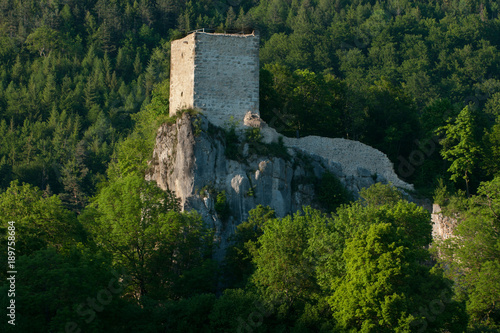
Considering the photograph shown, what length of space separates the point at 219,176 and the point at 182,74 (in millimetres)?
5963

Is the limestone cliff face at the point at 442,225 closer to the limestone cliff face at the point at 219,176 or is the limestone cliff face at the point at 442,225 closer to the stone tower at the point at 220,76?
the limestone cliff face at the point at 219,176

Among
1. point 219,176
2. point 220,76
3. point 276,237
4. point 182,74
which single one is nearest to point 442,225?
point 276,237

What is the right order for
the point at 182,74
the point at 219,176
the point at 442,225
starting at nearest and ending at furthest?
the point at 219,176 → the point at 442,225 → the point at 182,74

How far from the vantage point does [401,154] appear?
53250 mm

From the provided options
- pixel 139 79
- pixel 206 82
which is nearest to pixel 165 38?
pixel 139 79

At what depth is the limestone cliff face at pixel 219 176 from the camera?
135ft

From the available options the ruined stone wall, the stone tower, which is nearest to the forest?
the ruined stone wall

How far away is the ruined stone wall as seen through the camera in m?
43.2

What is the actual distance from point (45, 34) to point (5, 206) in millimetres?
67631

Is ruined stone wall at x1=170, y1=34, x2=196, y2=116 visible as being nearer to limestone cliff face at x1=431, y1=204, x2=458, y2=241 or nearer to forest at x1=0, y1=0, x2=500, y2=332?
forest at x1=0, y1=0, x2=500, y2=332

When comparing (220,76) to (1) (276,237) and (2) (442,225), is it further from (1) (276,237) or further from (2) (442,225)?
(2) (442,225)

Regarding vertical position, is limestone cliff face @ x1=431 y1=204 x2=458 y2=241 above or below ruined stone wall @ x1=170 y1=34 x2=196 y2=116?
below

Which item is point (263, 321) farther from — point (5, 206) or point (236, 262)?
point (5, 206)

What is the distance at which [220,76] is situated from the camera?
141 ft
